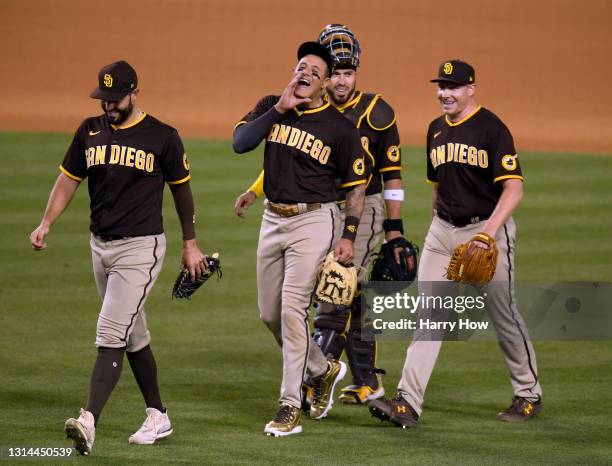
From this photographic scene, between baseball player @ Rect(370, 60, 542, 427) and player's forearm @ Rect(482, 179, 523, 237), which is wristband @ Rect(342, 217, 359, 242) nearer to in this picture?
baseball player @ Rect(370, 60, 542, 427)

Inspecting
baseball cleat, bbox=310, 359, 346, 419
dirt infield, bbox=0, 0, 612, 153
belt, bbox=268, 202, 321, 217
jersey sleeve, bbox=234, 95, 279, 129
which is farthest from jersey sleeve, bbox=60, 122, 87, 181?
dirt infield, bbox=0, 0, 612, 153

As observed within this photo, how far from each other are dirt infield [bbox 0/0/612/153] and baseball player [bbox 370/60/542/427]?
1112 cm

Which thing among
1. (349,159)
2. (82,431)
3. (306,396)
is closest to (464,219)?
(349,159)

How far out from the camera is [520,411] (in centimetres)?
661

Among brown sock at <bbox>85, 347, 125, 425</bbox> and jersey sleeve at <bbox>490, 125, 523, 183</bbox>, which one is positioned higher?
jersey sleeve at <bbox>490, 125, 523, 183</bbox>

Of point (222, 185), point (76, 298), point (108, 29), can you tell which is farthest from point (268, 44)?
point (76, 298)

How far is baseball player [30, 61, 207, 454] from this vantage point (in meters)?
5.87

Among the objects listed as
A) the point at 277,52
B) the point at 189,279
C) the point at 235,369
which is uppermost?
the point at 277,52

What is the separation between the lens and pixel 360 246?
7129 millimetres

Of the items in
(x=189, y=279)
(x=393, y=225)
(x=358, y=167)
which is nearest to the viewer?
(x=189, y=279)

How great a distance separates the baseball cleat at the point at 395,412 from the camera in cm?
635

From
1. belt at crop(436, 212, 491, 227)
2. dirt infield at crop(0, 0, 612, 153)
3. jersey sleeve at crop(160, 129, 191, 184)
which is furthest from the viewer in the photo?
dirt infield at crop(0, 0, 612, 153)

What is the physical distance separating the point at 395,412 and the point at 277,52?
507 inches

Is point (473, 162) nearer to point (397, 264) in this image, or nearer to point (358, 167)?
point (358, 167)
